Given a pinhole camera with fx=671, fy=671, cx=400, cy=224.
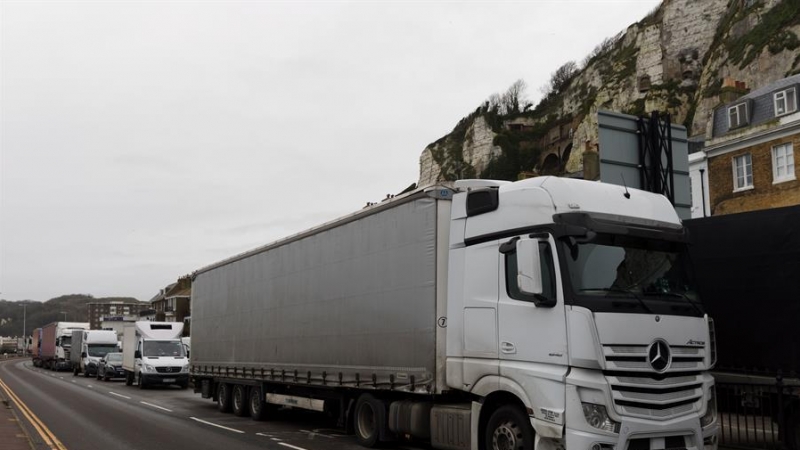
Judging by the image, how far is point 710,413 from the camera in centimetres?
792

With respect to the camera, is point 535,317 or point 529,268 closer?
point 529,268

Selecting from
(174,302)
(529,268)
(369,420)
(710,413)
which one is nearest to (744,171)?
(369,420)

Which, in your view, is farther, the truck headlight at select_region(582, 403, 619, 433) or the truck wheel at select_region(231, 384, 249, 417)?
the truck wheel at select_region(231, 384, 249, 417)

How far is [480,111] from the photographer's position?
381 feet

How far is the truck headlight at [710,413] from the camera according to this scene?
7805mm

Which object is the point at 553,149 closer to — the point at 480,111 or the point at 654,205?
the point at 480,111

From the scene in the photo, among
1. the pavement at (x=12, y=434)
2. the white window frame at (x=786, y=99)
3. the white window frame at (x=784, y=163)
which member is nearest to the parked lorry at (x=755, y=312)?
the pavement at (x=12, y=434)

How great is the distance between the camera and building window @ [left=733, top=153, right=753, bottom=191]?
30484 mm

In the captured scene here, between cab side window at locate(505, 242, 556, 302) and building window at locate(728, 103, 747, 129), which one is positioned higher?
building window at locate(728, 103, 747, 129)

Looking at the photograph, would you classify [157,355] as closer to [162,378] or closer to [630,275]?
[162,378]

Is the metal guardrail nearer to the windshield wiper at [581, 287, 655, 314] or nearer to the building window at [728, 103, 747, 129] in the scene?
the windshield wiper at [581, 287, 655, 314]

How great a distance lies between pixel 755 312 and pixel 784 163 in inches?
900

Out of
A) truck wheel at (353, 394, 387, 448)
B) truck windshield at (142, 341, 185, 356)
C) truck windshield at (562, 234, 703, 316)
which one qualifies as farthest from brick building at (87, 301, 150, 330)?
truck windshield at (562, 234, 703, 316)

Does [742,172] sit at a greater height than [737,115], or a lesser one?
lesser
